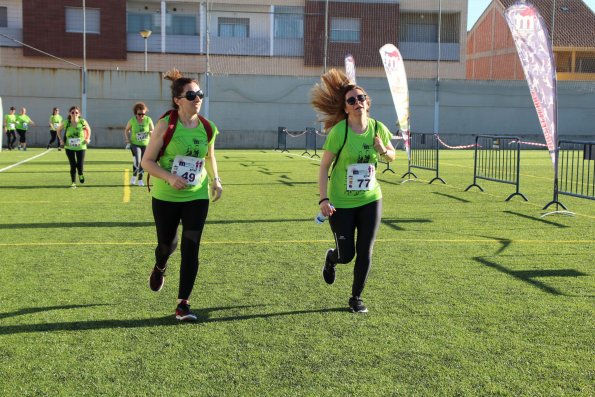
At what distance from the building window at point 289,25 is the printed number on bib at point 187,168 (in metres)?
35.9

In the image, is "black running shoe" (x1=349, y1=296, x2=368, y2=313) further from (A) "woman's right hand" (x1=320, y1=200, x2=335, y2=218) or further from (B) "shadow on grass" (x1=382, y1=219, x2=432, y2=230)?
(B) "shadow on grass" (x1=382, y1=219, x2=432, y2=230)

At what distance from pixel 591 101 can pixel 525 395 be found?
130 feet

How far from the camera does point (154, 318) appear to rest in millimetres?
5793

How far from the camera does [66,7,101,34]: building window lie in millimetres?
41656

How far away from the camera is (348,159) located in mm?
6160

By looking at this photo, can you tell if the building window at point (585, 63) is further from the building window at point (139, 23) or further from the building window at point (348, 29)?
the building window at point (139, 23)

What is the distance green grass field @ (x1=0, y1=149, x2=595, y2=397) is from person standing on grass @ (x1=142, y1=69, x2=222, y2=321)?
1.38ft

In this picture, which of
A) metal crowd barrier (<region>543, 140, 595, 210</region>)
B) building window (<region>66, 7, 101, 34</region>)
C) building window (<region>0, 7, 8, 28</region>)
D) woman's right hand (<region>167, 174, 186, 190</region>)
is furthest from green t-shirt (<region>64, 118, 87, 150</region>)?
building window (<region>0, 7, 8, 28</region>)

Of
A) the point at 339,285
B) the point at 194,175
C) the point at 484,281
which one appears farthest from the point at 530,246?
the point at 194,175

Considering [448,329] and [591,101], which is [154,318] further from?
[591,101]

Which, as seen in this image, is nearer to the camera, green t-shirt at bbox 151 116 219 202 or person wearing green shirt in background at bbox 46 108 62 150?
green t-shirt at bbox 151 116 219 202

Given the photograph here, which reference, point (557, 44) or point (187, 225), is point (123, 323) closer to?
point (187, 225)

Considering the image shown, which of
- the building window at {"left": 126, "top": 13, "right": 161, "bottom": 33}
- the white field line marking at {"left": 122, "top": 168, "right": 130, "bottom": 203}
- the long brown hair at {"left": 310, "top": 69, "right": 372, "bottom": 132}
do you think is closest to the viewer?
the long brown hair at {"left": 310, "top": 69, "right": 372, "bottom": 132}

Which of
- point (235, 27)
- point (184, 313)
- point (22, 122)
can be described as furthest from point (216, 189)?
point (235, 27)
